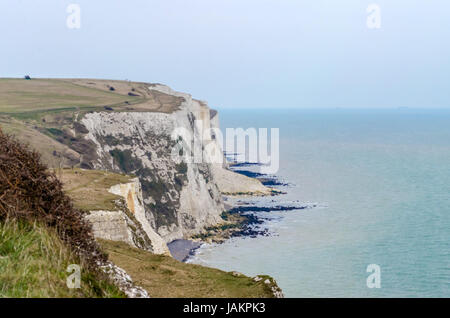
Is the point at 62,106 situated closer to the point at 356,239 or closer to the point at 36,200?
the point at 356,239

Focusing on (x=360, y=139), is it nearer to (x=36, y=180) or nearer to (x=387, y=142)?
(x=387, y=142)

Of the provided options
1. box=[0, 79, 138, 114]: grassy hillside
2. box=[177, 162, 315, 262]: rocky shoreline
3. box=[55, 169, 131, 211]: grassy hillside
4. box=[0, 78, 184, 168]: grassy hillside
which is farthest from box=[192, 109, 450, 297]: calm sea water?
box=[0, 79, 138, 114]: grassy hillside

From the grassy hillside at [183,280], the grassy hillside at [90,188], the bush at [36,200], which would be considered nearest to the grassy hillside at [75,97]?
the grassy hillside at [90,188]

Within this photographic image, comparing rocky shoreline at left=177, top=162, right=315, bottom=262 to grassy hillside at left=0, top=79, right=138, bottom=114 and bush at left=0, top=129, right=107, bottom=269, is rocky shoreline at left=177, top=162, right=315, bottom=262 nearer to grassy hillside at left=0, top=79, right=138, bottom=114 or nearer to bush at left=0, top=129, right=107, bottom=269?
grassy hillside at left=0, top=79, right=138, bottom=114

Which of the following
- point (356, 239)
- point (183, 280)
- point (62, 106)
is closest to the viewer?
point (183, 280)

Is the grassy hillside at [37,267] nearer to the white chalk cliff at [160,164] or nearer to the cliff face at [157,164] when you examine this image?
the white chalk cliff at [160,164]

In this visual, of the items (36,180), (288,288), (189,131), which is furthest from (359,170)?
(36,180)

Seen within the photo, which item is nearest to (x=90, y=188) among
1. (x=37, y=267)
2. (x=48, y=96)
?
(x=37, y=267)
